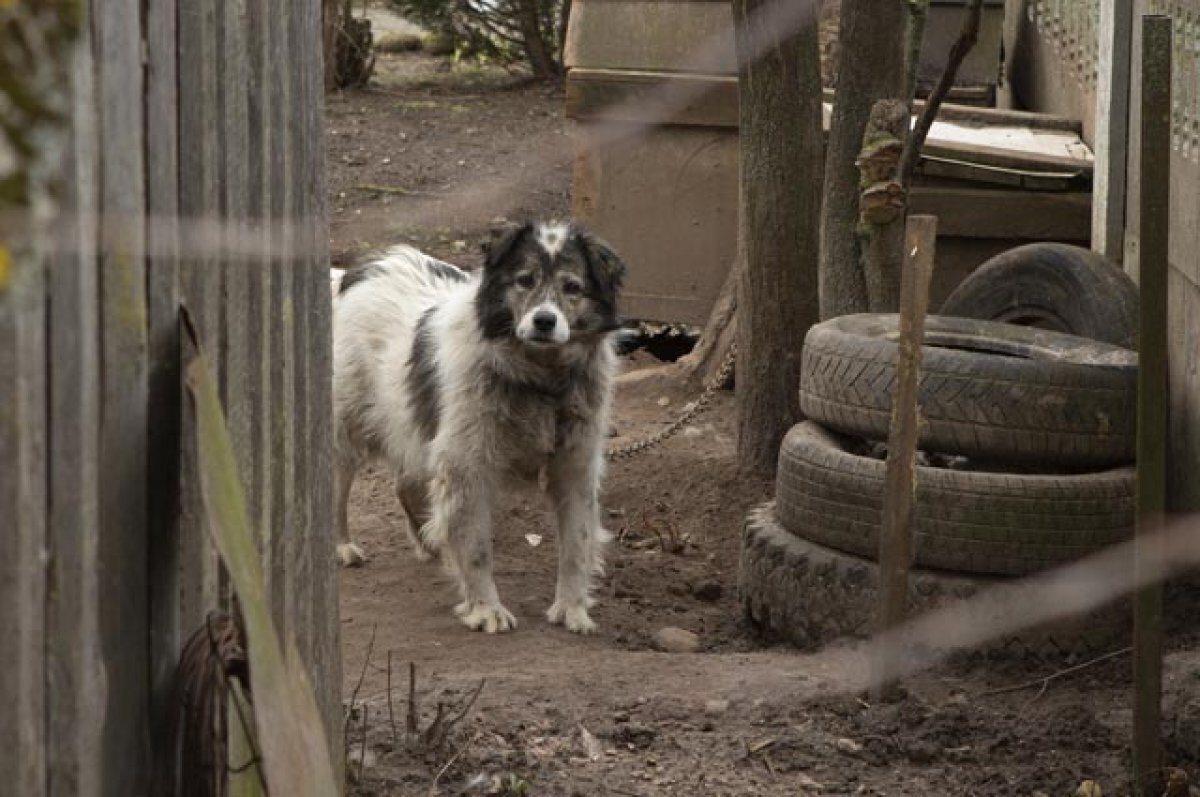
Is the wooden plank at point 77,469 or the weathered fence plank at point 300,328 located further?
the weathered fence plank at point 300,328

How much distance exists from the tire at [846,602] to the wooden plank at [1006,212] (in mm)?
2987

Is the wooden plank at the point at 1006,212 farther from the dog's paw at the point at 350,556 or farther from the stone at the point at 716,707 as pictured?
the stone at the point at 716,707

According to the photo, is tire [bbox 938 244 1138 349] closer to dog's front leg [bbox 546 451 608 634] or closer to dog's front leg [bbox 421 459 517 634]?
dog's front leg [bbox 546 451 608 634]

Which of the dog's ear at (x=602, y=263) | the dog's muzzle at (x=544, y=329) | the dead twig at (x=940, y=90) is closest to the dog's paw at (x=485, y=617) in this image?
the dog's muzzle at (x=544, y=329)

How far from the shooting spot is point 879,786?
14.1 feet

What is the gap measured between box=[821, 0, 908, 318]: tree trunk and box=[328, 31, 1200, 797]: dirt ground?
3.12 ft

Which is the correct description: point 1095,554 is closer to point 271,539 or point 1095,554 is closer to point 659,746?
point 659,746

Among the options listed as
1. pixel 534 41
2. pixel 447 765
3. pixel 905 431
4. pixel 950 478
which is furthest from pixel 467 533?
pixel 534 41

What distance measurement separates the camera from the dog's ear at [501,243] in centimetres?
635

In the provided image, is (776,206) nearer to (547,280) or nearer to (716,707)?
(547,280)

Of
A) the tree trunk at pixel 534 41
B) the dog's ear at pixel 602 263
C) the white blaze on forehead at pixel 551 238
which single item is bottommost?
the dog's ear at pixel 602 263

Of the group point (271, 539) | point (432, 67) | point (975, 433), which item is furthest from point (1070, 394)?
point (432, 67)

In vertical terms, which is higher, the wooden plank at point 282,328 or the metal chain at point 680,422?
the wooden plank at point 282,328

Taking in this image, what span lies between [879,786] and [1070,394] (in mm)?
1607
